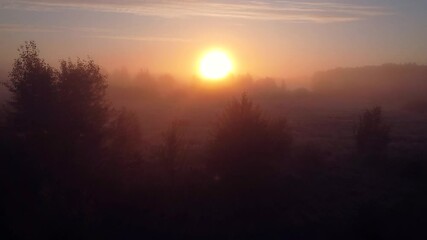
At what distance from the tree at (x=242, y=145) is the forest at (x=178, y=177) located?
6cm

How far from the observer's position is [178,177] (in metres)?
38.6

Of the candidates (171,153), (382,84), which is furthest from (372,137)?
(382,84)

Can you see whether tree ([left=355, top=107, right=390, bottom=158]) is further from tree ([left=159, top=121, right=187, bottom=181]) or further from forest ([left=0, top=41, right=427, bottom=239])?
tree ([left=159, top=121, right=187, bottom=181])

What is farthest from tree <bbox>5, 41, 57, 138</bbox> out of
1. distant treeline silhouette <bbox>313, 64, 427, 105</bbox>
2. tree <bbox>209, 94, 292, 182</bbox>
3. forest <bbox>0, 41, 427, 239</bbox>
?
distant treeline silhouette <bbox>313, 64, 427, 105</bbox>

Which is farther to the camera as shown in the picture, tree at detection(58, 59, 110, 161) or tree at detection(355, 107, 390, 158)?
tree at detection(355, 107, 390, 158)

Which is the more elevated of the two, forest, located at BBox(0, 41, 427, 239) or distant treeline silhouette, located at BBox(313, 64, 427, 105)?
distant treeline silhouette, located at BBox(313, 64, 427, 105)

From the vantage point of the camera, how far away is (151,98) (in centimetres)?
13425

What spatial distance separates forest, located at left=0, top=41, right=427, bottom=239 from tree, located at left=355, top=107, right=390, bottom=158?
0.33 feet

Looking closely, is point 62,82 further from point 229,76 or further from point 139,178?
point 229,76

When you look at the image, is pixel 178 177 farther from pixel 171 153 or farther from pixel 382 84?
pixel 382 84

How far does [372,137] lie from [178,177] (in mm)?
18597

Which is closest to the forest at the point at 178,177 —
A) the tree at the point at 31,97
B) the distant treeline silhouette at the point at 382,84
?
the tree at the point at 31,97

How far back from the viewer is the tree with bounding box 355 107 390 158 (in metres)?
50.8

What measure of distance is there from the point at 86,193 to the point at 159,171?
20.7 feet
